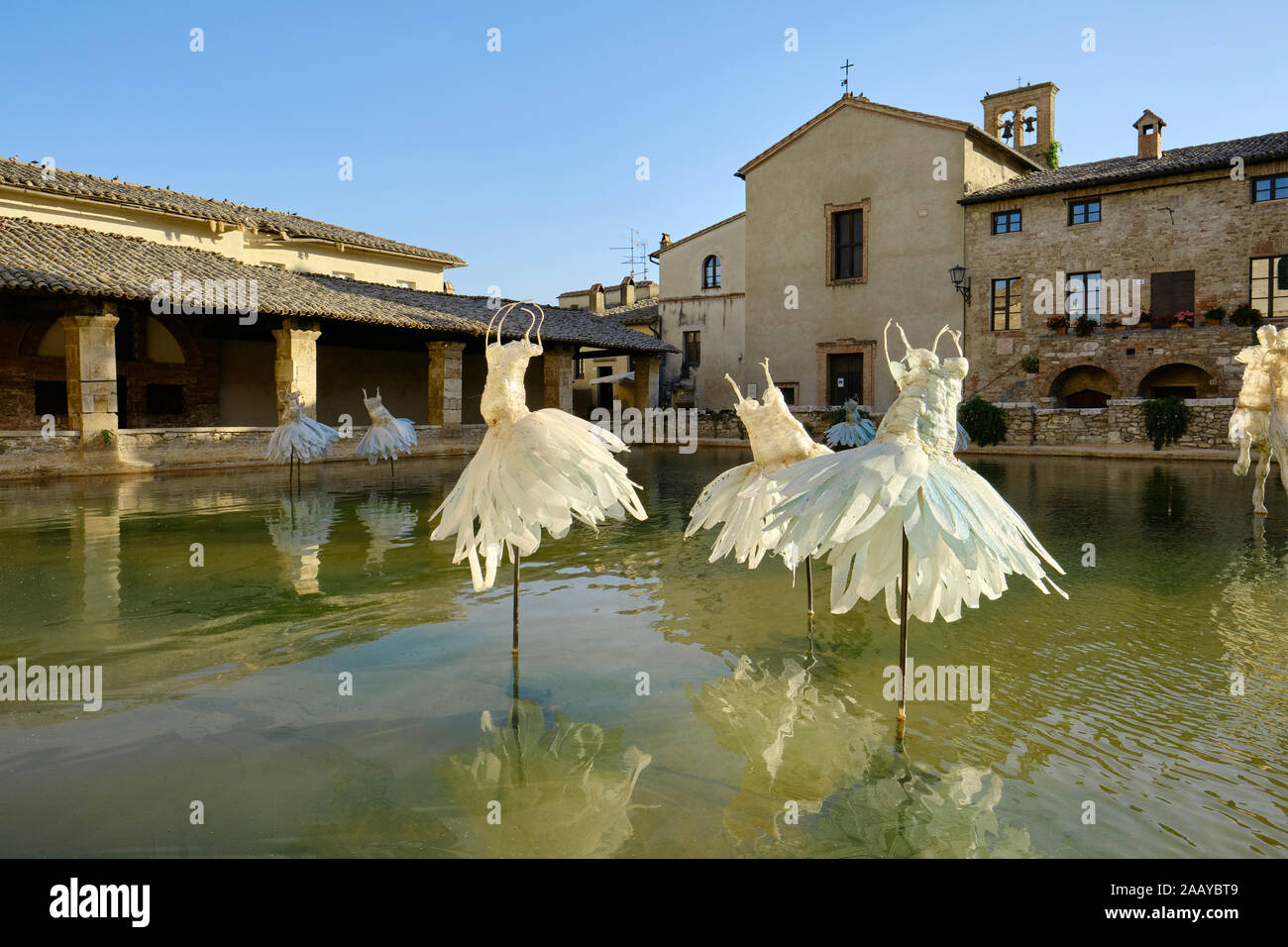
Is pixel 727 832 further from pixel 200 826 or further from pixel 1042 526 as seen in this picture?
pixel 1042 526

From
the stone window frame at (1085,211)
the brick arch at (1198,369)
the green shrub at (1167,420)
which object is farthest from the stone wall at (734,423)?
the stone window frame at (1085,211)

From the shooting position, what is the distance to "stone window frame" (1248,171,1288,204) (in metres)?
22.9

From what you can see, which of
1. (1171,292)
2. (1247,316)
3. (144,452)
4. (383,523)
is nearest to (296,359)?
(144,452)

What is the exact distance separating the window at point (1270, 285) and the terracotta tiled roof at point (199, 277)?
20151 mm

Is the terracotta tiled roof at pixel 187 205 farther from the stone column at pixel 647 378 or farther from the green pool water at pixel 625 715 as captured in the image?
the green pool water at pixel 625 715

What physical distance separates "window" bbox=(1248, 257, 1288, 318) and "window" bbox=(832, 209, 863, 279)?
12.1 meters

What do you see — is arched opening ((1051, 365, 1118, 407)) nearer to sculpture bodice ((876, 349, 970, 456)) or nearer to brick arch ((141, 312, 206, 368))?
sculpture bodice ((876, 349, 970, 456))

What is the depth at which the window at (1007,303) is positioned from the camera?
26922mm

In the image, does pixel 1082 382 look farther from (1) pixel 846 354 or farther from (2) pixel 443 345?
(2) pixel 443 345

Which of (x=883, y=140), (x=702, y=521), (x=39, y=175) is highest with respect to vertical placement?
(x=883, y=140)

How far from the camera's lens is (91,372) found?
17.1 m

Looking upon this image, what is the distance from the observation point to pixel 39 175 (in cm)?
2094
